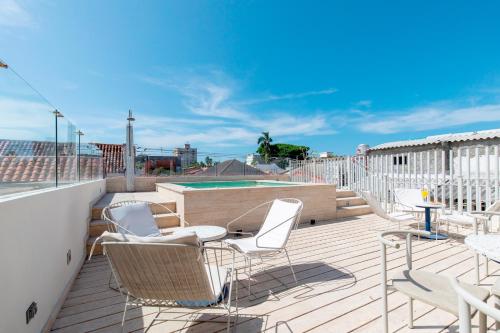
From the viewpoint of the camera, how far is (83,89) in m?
7.45

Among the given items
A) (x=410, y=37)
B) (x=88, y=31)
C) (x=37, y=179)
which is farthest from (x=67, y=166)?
(x=410, y=37)

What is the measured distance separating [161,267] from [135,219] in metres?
1.77

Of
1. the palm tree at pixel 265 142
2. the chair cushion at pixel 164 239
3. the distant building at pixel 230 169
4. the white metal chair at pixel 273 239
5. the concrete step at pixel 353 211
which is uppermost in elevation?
the palm tree at pixel 265 142

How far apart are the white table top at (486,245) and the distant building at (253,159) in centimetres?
1002

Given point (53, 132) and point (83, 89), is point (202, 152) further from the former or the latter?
point (53, 132)

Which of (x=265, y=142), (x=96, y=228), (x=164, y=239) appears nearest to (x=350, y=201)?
(x=96, y=228)

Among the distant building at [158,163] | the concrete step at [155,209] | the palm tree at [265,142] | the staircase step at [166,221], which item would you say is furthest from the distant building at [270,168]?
the palm tree at [265,142]

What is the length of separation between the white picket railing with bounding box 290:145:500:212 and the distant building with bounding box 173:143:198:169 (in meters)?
4.87

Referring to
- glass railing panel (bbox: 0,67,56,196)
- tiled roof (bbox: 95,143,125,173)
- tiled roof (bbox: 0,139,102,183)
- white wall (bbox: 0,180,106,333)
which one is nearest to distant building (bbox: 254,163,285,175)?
tiled roof (bbox: 95,143,125,173)

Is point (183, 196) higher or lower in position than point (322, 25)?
lower

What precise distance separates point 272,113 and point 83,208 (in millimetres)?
18977

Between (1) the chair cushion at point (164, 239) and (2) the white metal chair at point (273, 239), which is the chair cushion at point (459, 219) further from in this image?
(1) the chair cushion at point (164, 239)

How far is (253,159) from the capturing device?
12133 millimetres

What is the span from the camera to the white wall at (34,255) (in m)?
1.46
